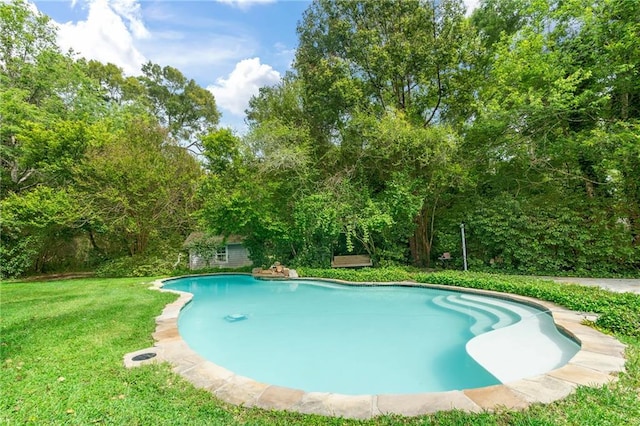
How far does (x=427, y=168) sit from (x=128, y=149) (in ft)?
44.7

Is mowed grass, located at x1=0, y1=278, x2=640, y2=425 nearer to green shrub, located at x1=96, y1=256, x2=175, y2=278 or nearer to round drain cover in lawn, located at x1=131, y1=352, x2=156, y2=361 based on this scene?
round drain cover in lawn, located at x1=131, y1=352, x2=156, y2=361

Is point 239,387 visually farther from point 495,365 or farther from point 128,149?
point 128,149

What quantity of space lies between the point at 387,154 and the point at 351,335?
6671mm

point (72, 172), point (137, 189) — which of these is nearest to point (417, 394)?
point (137, 189)

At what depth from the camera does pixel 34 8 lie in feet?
56.2

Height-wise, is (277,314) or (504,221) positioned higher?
(504,221)

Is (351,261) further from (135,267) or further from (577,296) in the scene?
(135,267)

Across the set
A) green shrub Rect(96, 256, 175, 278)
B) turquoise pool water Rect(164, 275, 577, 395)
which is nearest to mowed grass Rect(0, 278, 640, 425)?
turquoise pool water Rect(164, 275, 577, 395)

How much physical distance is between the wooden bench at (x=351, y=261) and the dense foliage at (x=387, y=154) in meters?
0.37

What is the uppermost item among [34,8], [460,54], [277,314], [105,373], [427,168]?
[34,8]

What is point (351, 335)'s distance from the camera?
5766mm

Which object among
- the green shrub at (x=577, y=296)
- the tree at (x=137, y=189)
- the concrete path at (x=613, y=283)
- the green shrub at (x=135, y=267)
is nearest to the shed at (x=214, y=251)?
the tree at (x=137, y=189)

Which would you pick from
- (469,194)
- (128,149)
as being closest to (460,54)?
(469,194)

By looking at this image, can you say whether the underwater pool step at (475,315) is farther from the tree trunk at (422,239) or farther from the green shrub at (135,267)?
the green shrub at (135,267)
